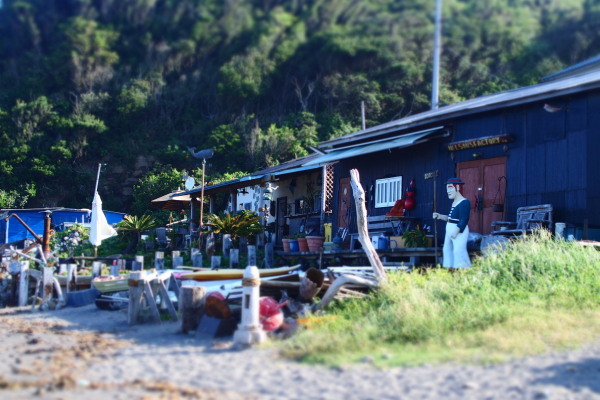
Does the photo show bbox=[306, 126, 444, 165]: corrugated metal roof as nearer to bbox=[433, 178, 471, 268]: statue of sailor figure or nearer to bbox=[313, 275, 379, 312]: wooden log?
bbox=[433, 178, 471, 268]: statue of sailor figure

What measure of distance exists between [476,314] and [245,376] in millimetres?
3455

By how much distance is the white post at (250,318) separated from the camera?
888cm

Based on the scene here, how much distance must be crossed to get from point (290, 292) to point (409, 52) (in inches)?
1449

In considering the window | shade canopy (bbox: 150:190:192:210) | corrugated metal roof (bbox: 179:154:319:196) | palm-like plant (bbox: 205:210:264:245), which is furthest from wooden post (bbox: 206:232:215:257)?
shade canopy (bbox: 150:190:192:210)

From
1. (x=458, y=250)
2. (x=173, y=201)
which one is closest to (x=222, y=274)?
(x=458, y=250)

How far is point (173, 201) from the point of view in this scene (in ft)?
93.4

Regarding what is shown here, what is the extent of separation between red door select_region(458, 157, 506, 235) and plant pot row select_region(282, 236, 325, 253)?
11.7ft

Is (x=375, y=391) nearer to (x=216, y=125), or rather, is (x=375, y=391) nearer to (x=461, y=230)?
(x=461, y=230)

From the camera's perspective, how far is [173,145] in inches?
1711

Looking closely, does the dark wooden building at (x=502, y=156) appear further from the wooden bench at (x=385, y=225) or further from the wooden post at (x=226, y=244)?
the wooden post at (x=226, y=244)

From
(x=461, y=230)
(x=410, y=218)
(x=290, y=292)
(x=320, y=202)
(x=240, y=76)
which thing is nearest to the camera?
(x=290, y=292)

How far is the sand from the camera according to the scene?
6641 mm

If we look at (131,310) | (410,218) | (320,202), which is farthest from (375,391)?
(320,202)

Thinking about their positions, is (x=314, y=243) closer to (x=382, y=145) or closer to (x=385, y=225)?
(x=385, y=225)
